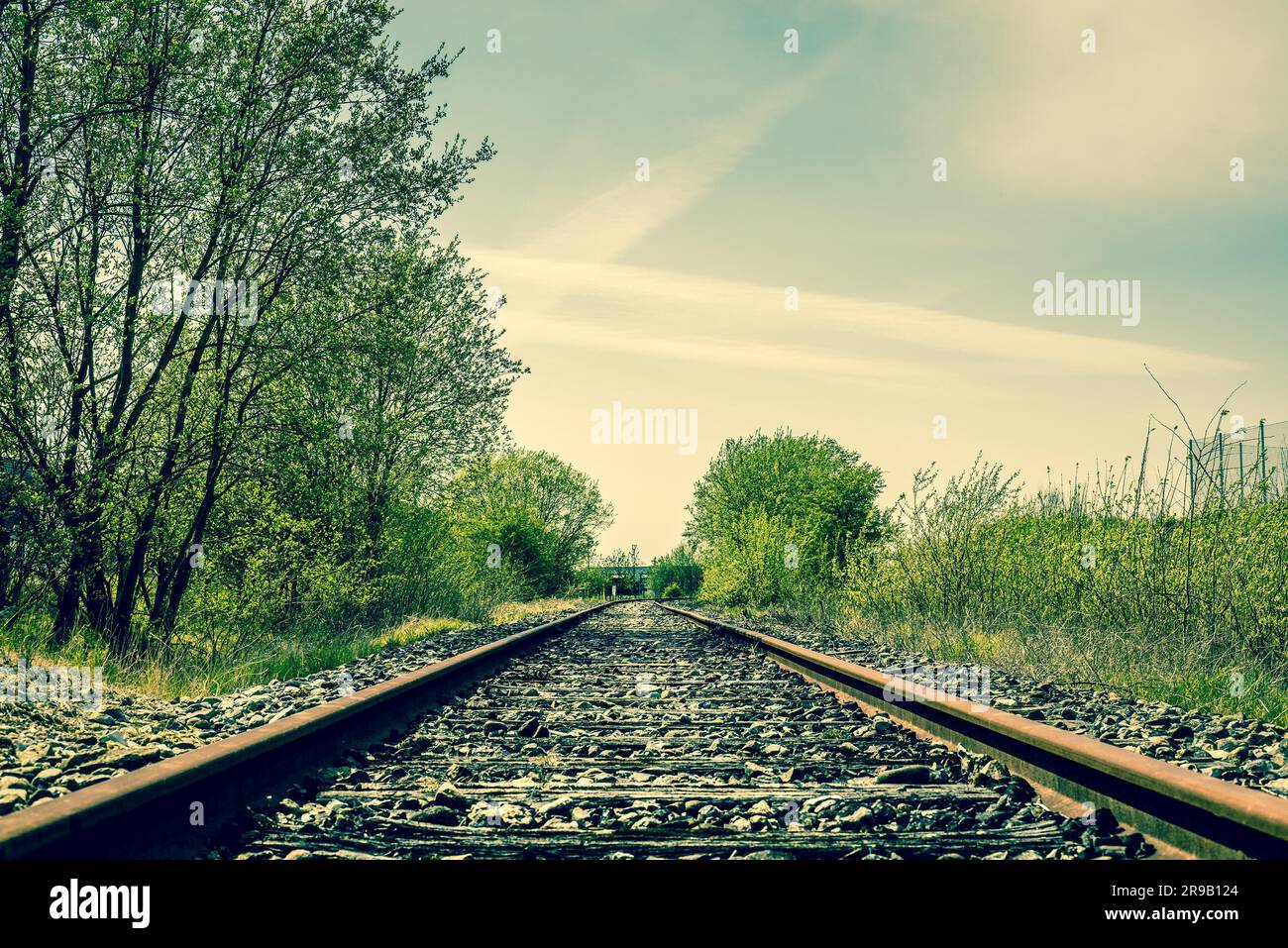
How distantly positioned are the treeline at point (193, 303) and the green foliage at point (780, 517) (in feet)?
25.5

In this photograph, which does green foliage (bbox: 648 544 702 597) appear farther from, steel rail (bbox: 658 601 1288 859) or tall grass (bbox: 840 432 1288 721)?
steel rail (bbox: 658 601 1288 859)

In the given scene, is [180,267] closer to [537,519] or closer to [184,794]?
[184,794]

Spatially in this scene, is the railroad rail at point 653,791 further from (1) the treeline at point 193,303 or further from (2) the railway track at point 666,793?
(1) the treeline at point 193,303

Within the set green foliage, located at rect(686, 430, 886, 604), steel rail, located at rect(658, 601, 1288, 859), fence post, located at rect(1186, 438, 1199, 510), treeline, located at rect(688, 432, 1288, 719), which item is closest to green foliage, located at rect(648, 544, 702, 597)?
green foliage, located at rect(686, 430, 886, 604)

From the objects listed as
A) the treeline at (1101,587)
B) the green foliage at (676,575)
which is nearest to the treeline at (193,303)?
the treeline at (1101,587)

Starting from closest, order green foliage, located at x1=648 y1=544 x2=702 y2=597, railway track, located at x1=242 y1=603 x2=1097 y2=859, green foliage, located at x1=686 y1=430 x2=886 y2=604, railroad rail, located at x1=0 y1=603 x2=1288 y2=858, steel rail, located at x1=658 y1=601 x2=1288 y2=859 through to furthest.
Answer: steel rail, located at x1=658 y1=601 x2=1288 y2=859, railroad rail, located at x1=0 y1=603 x2=1288 y2=858, railway track, located at x1=242 y1=603 x2=1097 y2=859, green foliage, located at x1=686 y1=430 x2=886 y2=604, green foliage, located at x1=648 y1=544 x2=702 y2=597

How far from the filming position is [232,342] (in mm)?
10086

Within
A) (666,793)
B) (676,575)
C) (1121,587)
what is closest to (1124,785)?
(666,793)

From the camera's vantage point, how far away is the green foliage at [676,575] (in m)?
67.8

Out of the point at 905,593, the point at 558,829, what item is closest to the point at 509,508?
the point at 905,593

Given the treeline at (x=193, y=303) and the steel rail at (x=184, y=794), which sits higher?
the treeline at (x=193, y=303)

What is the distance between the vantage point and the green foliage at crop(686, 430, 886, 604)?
19984 millimetres

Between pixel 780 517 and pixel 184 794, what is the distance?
1936cm

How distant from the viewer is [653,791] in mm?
3803
